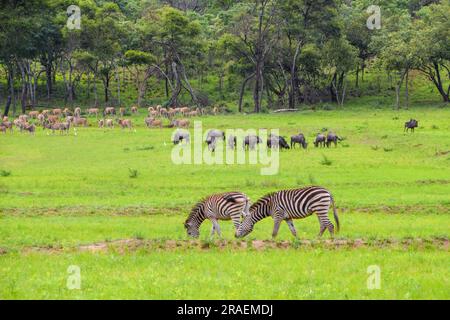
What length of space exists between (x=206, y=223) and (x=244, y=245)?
6.33m

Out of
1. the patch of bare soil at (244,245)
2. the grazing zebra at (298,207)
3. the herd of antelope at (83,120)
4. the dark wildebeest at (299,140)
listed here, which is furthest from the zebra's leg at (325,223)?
the herd of antelope at (83,120)

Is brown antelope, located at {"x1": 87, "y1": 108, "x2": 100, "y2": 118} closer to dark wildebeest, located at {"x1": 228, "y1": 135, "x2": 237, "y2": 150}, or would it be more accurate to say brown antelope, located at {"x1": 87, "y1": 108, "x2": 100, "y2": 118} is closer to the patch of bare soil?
dark wildebeest, located at {"x1": 228, "y1": 135, "x2": 237, "y2": 150}

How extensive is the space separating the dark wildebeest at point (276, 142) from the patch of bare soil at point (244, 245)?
75.6 feet

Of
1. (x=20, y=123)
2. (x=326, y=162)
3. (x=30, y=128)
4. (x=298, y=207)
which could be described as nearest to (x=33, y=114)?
(x=20, y=123)

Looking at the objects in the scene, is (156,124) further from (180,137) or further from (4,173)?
(4,173)

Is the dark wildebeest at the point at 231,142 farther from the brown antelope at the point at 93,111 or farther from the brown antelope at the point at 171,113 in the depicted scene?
the brown antelope at the point at 93,111

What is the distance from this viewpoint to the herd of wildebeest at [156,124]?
3966 cm

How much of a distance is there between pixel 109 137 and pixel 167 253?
32983 millimetres

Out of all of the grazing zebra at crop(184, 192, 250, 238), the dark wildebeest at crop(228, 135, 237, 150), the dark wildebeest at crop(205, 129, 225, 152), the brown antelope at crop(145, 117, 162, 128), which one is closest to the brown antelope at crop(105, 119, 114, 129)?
the brown antelope at crop(145, 117, 162, 128)

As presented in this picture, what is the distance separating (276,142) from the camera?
39.2m

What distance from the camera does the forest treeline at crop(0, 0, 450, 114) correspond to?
2473 inches

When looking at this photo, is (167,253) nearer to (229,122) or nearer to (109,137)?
(109,137)

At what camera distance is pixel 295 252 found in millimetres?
15062

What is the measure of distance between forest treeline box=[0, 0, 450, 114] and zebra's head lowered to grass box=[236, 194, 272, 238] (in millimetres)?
42021
